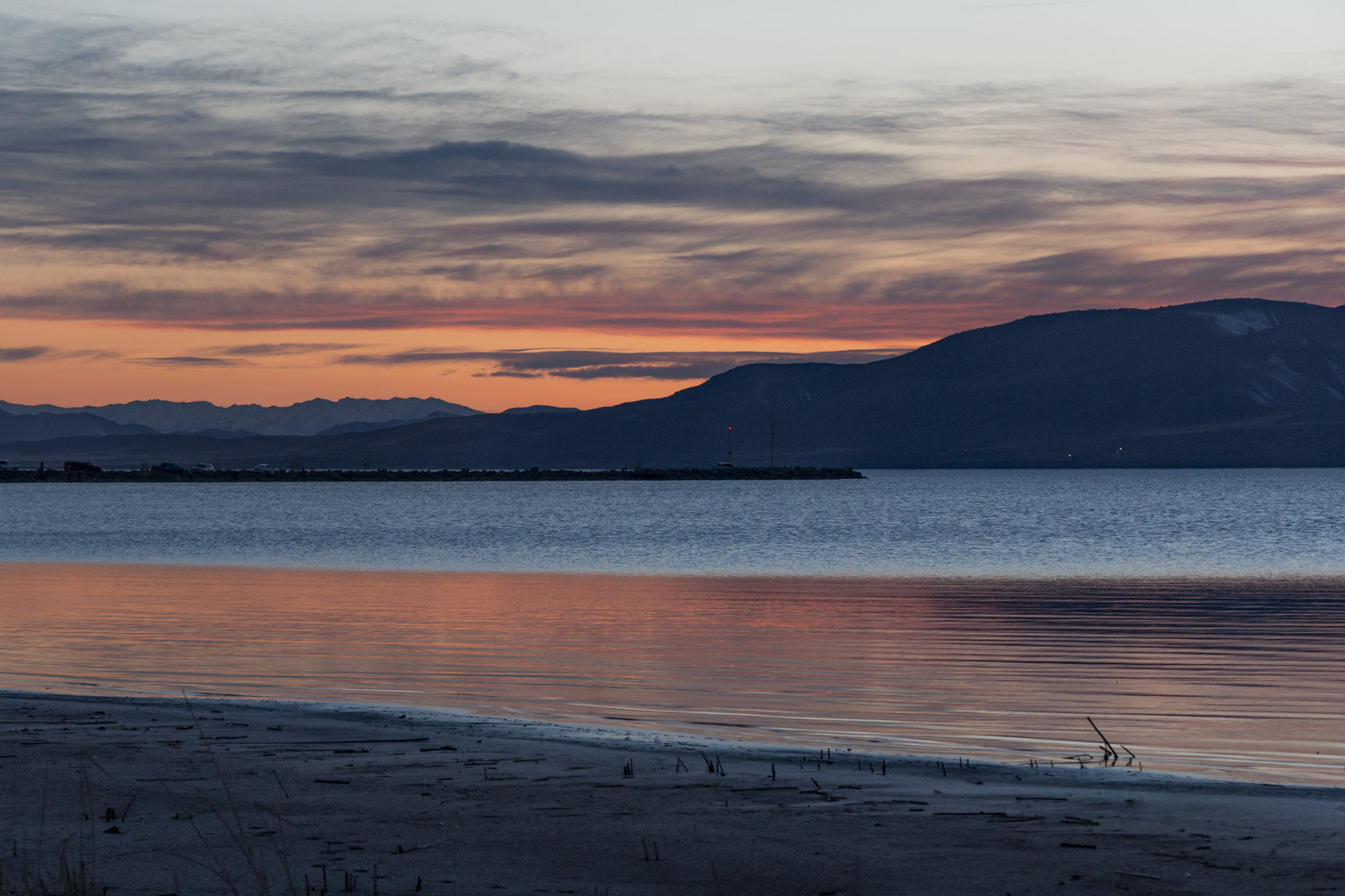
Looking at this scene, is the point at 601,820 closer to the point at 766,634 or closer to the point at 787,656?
the point at 787,656

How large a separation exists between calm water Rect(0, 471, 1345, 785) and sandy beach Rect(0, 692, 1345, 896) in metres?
2.52

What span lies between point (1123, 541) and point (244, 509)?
77.5m

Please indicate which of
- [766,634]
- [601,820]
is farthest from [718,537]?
[601,820]

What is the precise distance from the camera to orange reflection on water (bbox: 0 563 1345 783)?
16.0 metres

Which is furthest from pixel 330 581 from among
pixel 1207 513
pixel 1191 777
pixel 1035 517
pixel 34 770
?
pixel 1207 513

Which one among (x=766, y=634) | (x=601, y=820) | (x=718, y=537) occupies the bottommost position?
(x=718, y=537)

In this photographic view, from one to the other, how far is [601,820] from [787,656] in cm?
1266

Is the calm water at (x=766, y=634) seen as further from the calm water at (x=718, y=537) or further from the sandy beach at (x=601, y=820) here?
the sandy beach at (x=601, y=820)

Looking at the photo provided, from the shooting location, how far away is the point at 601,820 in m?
10.3

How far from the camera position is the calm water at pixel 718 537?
1950 inches

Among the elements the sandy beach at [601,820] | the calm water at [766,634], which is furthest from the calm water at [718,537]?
the sandy beach at [601,820]

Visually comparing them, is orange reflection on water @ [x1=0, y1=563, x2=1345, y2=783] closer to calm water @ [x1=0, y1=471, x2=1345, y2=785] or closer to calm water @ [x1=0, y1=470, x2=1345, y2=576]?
calm water @ [x1=0, y1=471, x2=1345, y2=785]

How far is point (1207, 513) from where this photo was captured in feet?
332

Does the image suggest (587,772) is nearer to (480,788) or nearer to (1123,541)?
(480,788)
